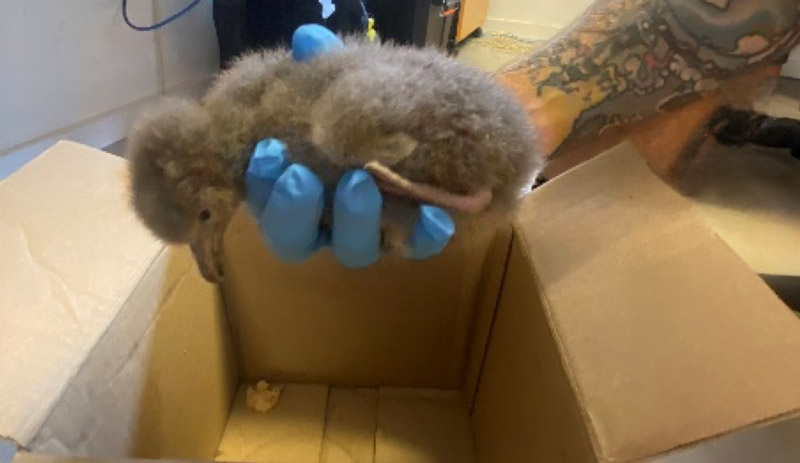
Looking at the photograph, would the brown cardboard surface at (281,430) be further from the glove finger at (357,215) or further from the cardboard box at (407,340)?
the glove finger at (357,215)

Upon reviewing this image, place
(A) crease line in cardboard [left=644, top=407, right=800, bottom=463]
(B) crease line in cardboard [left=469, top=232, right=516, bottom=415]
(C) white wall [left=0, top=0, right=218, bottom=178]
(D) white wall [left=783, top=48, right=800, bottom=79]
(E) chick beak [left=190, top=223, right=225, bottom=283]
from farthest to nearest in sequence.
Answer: (D) white wall [left=783, top=48, right=800, bottom=79], (C) white wall [left=0, top=0, right=218, bottom=178], (B) crease line in cardboard [left=469, top=232, right=516, bottom=415], (E) chick beak [left=190, top=223, right=225, bottom=283], (A) crease line in cardboard [left=644, top=407, right=800, bottom=463]

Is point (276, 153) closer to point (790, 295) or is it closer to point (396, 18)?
point (790, 295)

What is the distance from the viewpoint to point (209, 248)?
0.51 metres

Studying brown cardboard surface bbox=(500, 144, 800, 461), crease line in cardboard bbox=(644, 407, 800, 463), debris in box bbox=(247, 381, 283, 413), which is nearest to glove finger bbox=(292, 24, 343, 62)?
brown cardboard surface bbox=(500, 144, 800, 461)

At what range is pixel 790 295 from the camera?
2.58ft

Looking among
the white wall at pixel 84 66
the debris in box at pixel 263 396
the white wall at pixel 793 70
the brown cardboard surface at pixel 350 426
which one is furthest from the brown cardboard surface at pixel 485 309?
the white wall at pixel 793 70

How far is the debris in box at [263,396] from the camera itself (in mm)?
823

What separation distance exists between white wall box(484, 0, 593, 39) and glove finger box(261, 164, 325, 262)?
2.38 meters

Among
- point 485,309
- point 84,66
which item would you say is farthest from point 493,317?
point 84,66

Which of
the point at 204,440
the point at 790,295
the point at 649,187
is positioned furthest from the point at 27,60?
the point at 790,295

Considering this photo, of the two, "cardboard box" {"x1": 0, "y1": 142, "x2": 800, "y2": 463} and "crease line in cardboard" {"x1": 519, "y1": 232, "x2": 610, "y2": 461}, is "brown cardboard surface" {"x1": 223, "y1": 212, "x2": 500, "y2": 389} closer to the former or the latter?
"cardboard box" {"x1": 0, "y1": 142, "x2": 800, "y2": 463}

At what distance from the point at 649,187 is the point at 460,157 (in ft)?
0.71

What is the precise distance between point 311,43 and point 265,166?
133mm

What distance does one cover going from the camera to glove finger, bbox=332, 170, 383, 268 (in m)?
0.45
